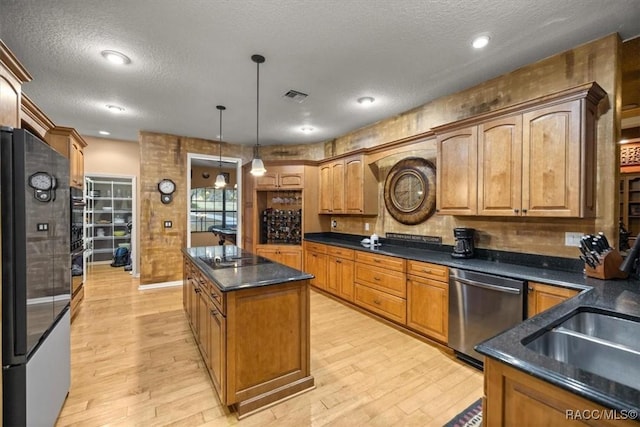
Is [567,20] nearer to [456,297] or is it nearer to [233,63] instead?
[456,297]

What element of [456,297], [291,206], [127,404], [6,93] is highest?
[6,93]

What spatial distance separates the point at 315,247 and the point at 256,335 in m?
2.96

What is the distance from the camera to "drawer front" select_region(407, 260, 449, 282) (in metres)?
2.90

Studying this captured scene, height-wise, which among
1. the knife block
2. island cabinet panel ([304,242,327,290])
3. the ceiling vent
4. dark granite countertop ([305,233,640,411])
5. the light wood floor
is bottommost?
the light wood floor

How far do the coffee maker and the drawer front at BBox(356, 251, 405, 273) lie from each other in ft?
1.98

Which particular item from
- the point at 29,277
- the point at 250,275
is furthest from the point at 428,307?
the point at 29,277

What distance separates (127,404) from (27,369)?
89 cm

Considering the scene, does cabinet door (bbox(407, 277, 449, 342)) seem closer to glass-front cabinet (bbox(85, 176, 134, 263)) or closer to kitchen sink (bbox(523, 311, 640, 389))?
kitchen sink (bbox(523, 311, 640, 389))

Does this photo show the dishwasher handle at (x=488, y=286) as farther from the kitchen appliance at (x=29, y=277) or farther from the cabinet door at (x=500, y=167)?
the kitchen appliance at (x=29, y=277)

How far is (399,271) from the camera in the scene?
3.39 metres

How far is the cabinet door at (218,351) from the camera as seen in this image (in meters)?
1.98

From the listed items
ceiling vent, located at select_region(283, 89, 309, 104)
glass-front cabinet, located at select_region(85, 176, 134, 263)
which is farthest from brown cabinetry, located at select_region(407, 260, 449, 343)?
glass-front cabinet, located at select_region(85, 176, 134, 263)

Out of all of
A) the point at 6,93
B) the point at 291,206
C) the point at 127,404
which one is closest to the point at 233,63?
the point at 6,93

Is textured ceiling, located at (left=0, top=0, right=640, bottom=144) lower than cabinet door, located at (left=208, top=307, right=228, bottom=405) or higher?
higher
